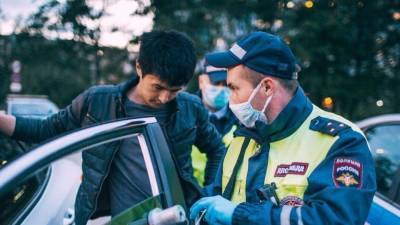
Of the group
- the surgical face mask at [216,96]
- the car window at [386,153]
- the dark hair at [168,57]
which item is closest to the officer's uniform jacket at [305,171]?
the dark hair at [168,57]

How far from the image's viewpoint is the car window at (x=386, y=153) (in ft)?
10.9

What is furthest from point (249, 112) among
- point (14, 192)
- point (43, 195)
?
point (43, 195)

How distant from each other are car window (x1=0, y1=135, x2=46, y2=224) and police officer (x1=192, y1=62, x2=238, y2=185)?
1161 millimetres

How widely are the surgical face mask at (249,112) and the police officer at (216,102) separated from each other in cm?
156

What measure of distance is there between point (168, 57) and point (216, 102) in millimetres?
1763

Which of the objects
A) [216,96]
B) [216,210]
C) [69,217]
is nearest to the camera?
[216,210]

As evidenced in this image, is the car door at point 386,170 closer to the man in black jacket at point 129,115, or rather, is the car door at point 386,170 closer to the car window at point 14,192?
the man in black jacket at point 129,115

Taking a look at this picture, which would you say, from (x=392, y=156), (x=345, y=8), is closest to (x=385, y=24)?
(x=345, y=8)

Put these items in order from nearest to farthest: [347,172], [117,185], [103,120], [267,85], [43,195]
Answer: [347,172]
[267,85]
[117,185]
[103,120]
[43,195]

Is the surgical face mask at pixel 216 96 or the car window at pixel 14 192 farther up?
the surgical face mask at pixel 216 96

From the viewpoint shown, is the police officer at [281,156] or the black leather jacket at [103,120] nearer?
the police officer at [281,156]

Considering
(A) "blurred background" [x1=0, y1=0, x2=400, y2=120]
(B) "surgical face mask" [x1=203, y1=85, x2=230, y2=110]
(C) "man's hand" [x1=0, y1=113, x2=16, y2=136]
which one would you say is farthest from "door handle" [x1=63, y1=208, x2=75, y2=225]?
(A) "blurred background" [x1=0, y1=0, x2=400, y2=120]

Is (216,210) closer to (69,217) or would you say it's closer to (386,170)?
(69,217)

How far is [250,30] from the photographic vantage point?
15344 millimetres
